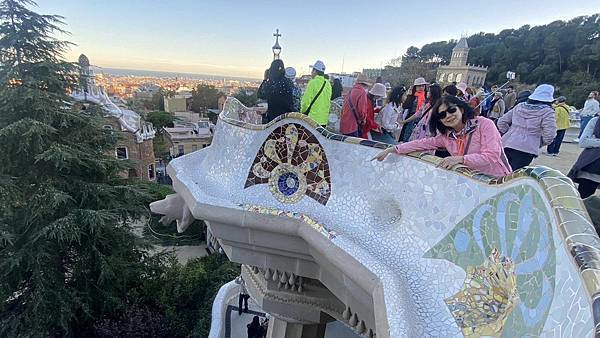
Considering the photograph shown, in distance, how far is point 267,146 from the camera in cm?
355

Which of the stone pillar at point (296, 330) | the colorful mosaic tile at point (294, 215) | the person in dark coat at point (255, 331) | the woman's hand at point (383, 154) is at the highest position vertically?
the woman's hand at point (383, 154)

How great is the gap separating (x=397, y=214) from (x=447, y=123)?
29.2 inches

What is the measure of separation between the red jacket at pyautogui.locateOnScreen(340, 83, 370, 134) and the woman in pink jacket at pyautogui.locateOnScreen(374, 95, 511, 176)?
4.71 ft

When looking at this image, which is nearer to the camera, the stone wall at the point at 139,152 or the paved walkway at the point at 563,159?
the paved walkway at the point at 563,159

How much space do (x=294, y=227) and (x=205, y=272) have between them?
8.31 m

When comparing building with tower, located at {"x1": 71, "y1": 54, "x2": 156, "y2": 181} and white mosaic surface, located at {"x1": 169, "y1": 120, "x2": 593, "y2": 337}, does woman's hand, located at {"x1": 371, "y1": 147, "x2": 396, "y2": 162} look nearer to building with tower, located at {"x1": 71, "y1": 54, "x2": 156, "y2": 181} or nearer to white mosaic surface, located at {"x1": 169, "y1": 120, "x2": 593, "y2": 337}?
white mosaic surface, located at {"x1": 169, "y1": 120, "x2": 593, "y2": 337}

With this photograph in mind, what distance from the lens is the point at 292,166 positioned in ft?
11.4

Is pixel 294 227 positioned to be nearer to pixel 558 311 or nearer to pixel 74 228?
pixel 558 311

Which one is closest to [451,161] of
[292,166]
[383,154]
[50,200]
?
[383,154]

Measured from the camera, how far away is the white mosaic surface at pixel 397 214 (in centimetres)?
171

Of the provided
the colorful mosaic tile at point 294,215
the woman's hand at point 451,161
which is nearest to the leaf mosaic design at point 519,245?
the woman's hand at point 451,161

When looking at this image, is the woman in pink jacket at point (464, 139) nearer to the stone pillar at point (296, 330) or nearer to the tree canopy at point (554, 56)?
the stone pillar at point (296, 330)

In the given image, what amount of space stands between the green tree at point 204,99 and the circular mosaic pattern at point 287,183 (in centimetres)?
5255

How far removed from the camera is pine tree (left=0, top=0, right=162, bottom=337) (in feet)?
24.1
